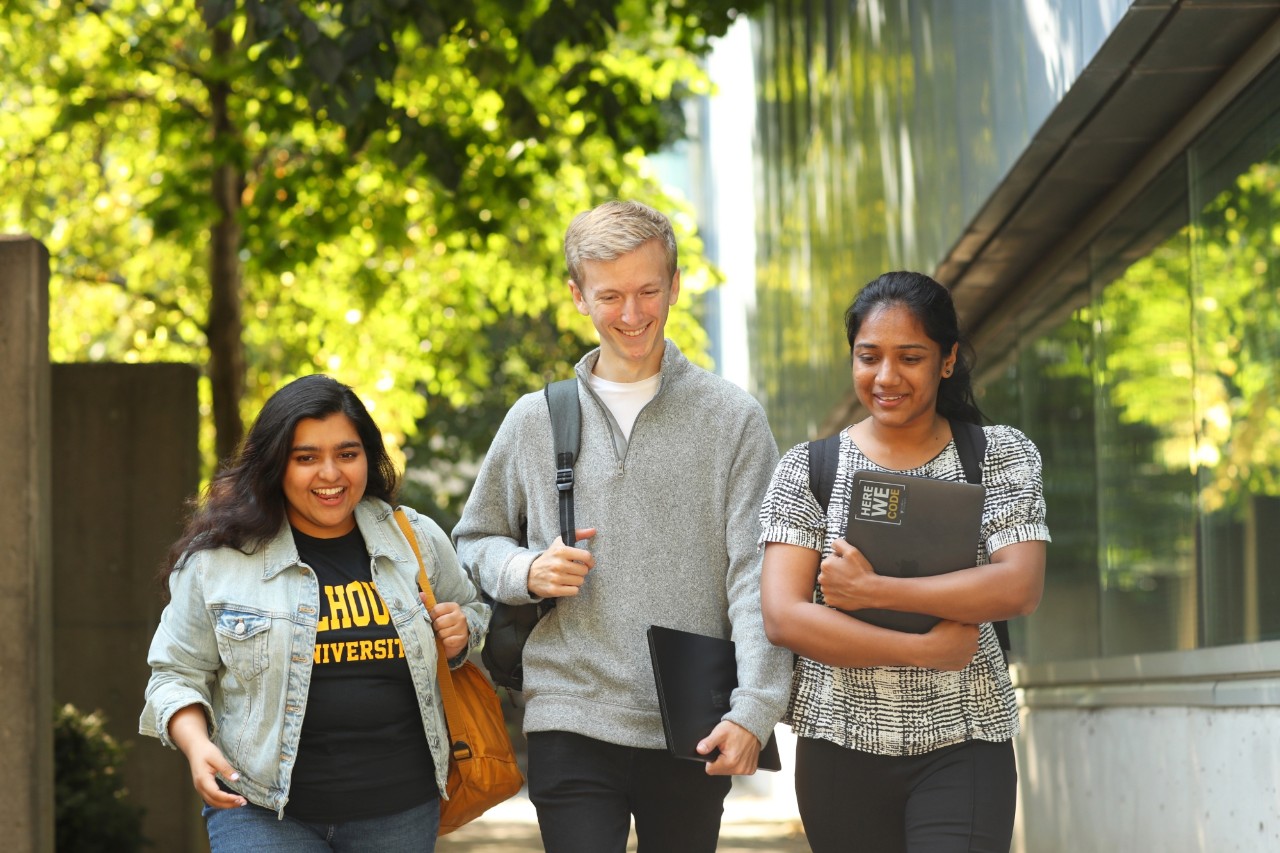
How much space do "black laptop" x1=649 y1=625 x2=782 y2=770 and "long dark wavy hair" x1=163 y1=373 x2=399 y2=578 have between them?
82 centimetres

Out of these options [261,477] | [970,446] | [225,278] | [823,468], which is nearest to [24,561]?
[261,477]

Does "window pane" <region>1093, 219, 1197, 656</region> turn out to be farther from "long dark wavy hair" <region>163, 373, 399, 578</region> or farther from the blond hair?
"long dark wavy hair" <region>163, 373, 399, 578</region>

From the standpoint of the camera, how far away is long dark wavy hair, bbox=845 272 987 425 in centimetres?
363

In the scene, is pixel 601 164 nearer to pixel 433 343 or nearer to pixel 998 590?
pixel 433 343

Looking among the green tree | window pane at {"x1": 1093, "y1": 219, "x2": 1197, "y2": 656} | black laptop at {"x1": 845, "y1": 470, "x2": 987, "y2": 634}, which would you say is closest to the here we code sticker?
black laptop at {"x1": 845, "y1": 470, "x2": 987, "y2": 634}

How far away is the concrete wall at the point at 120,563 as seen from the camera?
9.38 metres

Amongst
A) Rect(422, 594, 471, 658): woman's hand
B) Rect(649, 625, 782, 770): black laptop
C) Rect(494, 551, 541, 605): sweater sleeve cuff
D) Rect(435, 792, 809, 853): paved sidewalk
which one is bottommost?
Rect(435, 792, 809, 853): paved sidewalk

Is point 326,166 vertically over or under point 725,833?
over

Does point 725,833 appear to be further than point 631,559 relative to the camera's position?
Yes

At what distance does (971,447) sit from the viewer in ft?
12.1

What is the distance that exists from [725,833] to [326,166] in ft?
18.1

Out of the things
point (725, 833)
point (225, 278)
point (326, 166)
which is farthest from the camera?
point (225, 278)

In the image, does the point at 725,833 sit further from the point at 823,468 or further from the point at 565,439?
the point at 823,468

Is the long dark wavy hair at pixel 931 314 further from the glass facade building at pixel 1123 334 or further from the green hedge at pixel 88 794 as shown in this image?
the green hedge at pixel 88 794
